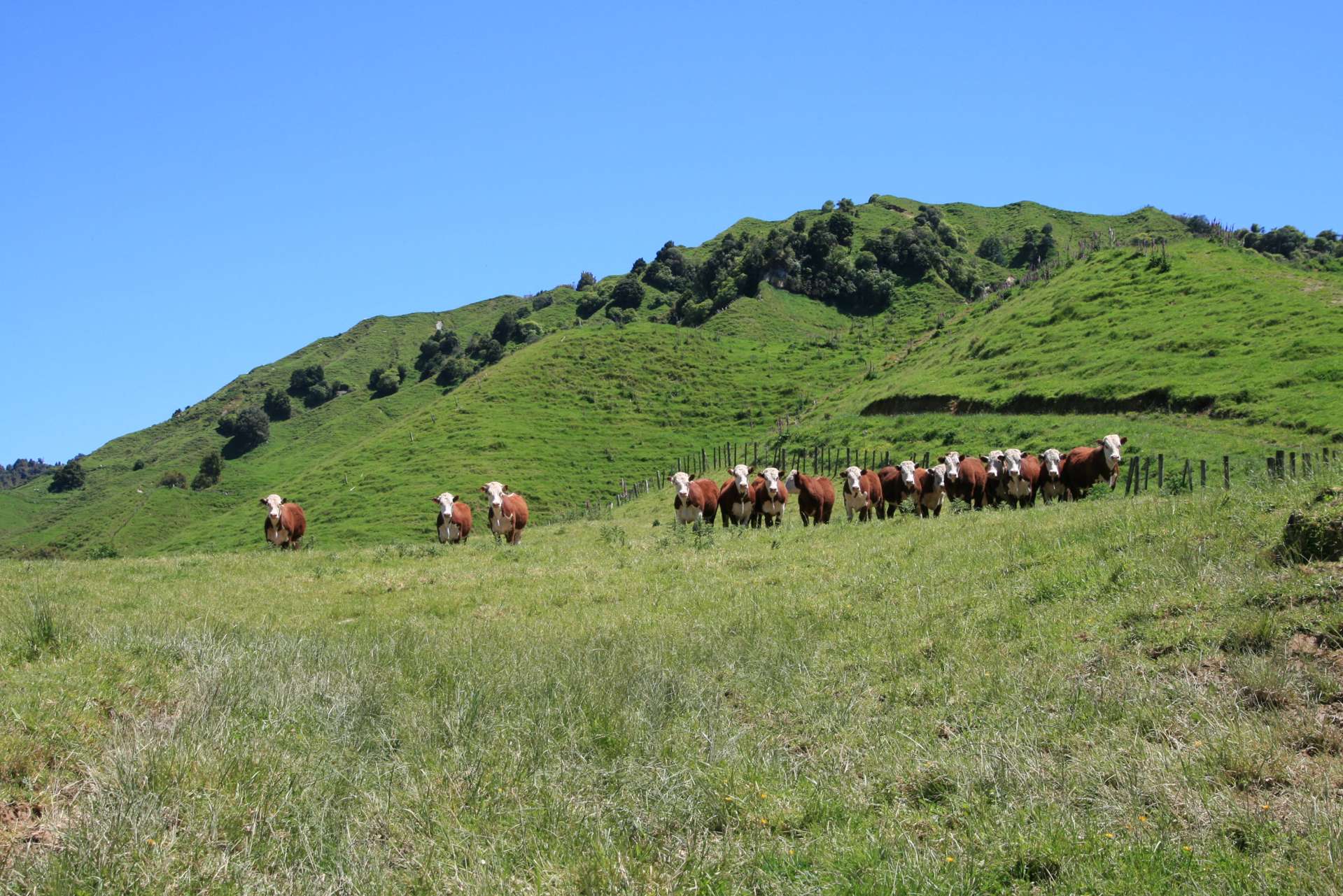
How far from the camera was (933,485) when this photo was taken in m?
27.2

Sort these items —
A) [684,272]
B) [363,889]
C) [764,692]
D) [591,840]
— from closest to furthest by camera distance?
[363,889] < [591,840] < [764,692] < [684,272]

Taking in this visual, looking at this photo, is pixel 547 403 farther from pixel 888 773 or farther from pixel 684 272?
pixel 888 773

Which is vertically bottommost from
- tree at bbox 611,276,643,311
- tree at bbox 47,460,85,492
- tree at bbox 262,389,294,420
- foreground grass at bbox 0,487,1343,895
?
foreground grass at bbox 0,487,1343,895

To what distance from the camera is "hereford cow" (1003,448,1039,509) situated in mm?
26844

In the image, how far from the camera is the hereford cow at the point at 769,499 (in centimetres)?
2712

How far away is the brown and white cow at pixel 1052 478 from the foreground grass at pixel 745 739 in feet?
50.6

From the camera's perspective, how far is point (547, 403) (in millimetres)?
85688

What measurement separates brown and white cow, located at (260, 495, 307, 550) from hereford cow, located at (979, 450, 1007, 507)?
1911cm

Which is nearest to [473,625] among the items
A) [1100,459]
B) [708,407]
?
[1100,459]

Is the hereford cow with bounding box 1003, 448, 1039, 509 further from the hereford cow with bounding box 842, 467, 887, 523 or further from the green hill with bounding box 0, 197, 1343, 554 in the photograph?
the green hill with bounding box 0, 197, 1343, 554

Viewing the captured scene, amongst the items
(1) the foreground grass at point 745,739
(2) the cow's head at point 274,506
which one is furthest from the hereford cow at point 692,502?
(1) the foreground grass at point 745,739

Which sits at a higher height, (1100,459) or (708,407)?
(708,407)

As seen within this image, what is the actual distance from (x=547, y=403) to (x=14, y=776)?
80414mm

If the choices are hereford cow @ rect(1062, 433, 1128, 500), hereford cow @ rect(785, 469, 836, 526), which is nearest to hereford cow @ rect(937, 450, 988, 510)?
hereford cow @ rect(1062, 433, 1128, 500)
